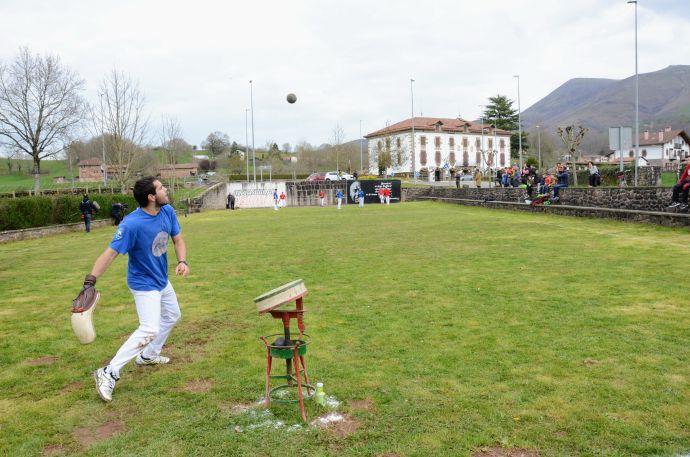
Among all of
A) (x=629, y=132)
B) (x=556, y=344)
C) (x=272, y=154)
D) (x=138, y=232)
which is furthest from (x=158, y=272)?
(x=272, y=154)

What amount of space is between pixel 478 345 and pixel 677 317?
8.89ft

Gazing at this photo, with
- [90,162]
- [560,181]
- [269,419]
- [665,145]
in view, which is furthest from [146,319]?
[665,145]

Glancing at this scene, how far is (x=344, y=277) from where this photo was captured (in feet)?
35.2

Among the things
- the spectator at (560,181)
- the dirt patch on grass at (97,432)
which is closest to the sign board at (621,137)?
the spectator at (560,181)

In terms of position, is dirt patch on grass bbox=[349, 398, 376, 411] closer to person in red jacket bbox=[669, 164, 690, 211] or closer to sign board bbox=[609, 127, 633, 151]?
person in red jacket bbox=[669, 164, 690, 211]

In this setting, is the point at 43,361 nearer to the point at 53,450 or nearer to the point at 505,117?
the point at 53,450

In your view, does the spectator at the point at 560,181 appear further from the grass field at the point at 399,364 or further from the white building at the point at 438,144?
the white building at the point at 438,144

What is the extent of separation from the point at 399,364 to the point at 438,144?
91093mm

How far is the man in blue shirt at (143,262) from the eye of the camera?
496cm

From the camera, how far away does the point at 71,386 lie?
17.5ft

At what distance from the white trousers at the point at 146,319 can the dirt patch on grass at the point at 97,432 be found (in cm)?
68

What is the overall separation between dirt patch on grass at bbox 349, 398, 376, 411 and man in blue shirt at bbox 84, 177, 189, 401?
205 centimetres

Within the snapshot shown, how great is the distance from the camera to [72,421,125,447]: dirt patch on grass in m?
4.11

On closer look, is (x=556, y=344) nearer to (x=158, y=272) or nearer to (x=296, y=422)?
(x=296, y=422)
